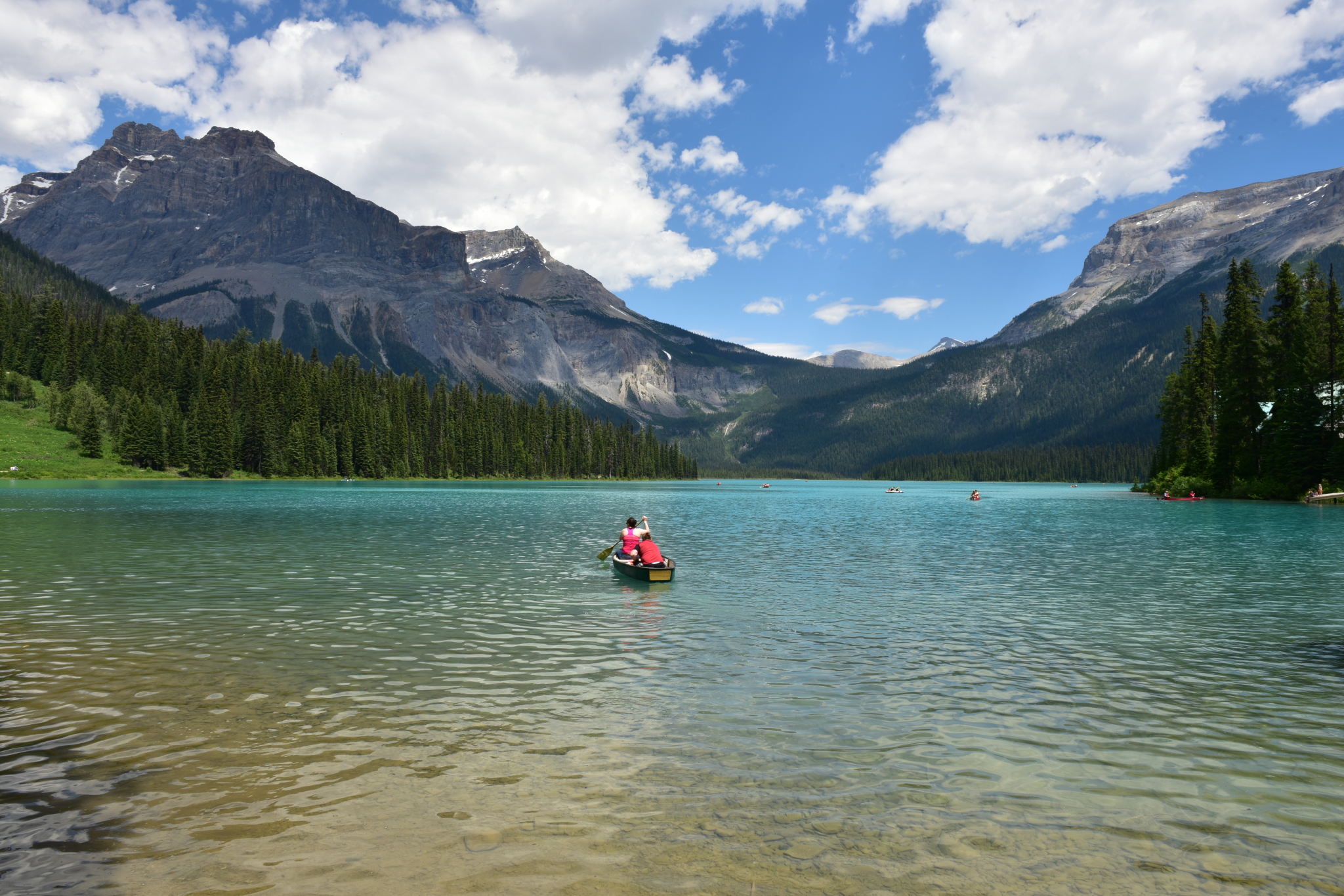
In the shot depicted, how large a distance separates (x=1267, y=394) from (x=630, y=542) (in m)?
95.1

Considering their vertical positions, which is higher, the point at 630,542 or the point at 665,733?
the point at 630,542

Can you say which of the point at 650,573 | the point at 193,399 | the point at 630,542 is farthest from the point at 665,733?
the point at 193,399

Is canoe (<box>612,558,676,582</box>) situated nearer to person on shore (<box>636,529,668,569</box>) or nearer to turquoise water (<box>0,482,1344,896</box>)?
person on shore (<box>636,529,668,569</box>)

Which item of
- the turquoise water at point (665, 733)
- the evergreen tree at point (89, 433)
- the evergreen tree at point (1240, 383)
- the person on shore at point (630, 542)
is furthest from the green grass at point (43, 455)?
the evergreen tree at point (1240, 383)

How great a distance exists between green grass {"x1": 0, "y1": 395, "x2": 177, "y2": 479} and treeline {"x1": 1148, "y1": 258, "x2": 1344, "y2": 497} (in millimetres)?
172517

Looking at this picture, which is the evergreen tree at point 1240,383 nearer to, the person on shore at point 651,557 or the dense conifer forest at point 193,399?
the person on shore at point 651,557

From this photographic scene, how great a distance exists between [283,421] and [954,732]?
180m

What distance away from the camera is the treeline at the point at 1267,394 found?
8531cm

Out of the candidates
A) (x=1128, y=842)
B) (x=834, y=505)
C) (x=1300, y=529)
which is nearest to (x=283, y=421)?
(x=834, y=505)

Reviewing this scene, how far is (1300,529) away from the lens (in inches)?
2254

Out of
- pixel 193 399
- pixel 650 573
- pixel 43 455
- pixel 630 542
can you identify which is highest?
pixel 193 399

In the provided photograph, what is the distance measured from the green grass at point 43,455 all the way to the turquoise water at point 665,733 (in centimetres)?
11830

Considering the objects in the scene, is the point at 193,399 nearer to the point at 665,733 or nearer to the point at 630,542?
the point at 630,542

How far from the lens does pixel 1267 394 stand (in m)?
93.6
